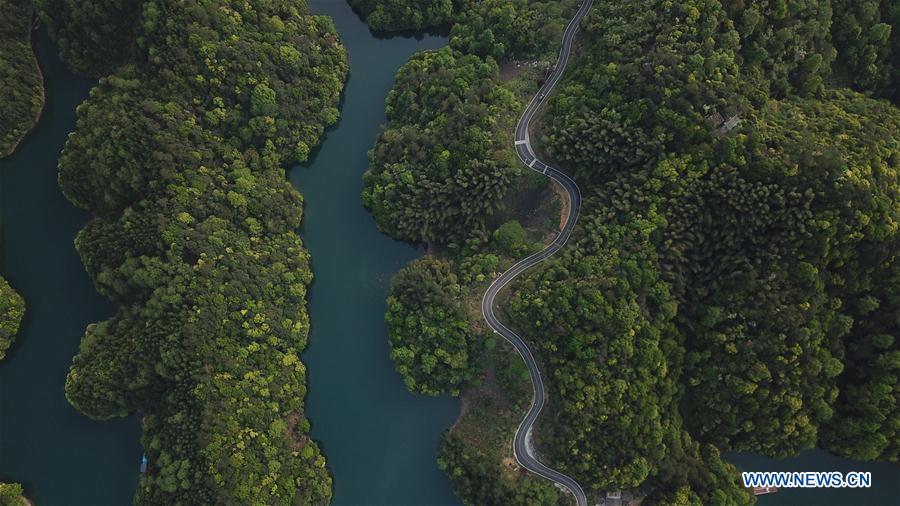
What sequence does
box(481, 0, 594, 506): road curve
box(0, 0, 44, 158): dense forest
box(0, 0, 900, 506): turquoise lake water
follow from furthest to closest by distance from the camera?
box(0, 0, 44, 158): dense forest
box(0, 0, 900, 506): turquoise lake water
box(481, 0, 594, 506): road curve

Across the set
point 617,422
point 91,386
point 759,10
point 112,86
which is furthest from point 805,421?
point 112,86

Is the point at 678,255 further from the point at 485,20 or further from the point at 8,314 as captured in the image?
the point at 8,314

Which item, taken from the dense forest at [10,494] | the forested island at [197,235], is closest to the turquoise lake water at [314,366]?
the dense forest at [10,494]

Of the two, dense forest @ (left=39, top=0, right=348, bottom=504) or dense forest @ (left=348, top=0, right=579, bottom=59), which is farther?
dense forest @ (left=348, top=0, right=579, bottom=59)

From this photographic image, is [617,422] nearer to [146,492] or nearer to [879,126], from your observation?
[879,126]

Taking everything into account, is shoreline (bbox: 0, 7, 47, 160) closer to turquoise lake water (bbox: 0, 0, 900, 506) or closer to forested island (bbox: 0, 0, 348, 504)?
turquoise lake water (bbox: 0, 0, 900, 506)

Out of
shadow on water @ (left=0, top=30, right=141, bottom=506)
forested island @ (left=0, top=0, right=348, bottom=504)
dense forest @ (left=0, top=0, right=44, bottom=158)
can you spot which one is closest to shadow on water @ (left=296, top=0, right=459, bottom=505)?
forested island @ (left=0, top=0, right=348, bottom=504)

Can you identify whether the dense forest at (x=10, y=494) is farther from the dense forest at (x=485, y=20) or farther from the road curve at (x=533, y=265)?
the dense forest at (x=485, y=20)
